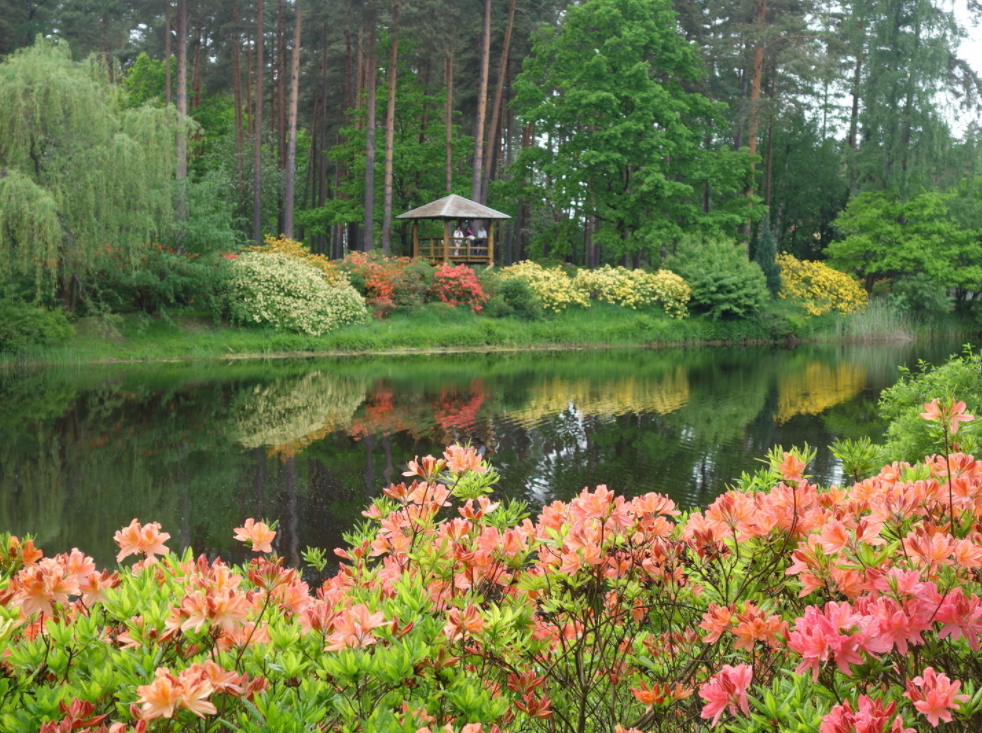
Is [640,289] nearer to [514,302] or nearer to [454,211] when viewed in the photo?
[514,302]

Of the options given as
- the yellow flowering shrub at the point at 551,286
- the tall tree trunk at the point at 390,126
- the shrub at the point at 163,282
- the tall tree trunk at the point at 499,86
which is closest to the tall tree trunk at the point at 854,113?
the tall tree trunk at the point at 499,86

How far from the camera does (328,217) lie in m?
35.8

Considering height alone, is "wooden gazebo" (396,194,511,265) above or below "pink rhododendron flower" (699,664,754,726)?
above

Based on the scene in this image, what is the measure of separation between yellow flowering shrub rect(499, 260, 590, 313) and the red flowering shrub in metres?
1.41

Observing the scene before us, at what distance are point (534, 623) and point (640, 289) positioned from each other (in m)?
29.2

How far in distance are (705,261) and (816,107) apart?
663 inches

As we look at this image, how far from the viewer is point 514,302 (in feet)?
94.6

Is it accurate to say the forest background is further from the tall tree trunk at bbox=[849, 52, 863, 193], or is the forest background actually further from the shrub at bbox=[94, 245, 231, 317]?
the shrub at bbox=[94, 245, 231, 317]

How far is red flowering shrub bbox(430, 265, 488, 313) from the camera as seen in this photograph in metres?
28.2

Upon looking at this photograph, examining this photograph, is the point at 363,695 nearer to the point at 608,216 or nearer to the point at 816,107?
the point at 608,216

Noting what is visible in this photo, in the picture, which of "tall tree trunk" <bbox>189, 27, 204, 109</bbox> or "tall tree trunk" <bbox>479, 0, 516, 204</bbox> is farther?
"tall tree trunk" <bbox>189, 27, 204, 109</bbox>

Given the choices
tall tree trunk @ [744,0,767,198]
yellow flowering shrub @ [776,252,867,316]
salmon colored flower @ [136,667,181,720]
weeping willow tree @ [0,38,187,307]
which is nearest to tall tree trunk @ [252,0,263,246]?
weeping willow tree @ [0,38,187,307]

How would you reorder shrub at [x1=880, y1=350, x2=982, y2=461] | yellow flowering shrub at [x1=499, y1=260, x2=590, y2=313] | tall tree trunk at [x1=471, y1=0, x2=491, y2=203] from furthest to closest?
1. tall tree trunk at [x1=471, y1=0, x2=491, y2=203]
2. yellow flowering shrub at [x1=499, y1=260, x2=590, y2=313]
3. shrub at [x1=880, y1=350, x2=982, y2=461]

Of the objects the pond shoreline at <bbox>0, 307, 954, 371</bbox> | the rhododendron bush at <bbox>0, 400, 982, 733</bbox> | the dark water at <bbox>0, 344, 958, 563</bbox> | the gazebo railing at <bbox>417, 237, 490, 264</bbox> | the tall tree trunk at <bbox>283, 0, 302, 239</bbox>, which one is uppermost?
the tall tree trunk at <bbox>283, 0, 302, 239</bbox>
